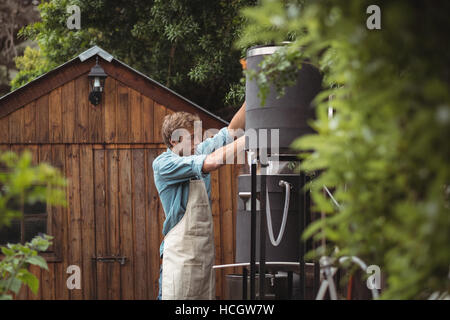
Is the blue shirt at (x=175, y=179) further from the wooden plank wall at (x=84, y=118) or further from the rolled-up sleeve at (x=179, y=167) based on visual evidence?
the wooden plank wall at (x=84, y=118)

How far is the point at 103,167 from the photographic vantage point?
652 centimetres

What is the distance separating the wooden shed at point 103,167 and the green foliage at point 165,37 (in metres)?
1.75

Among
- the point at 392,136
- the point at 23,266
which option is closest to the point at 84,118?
the point at 23,266

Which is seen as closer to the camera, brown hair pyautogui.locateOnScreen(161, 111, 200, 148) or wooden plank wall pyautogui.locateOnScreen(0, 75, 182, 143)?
brown hair pyautogui.locateOnScreen(161, 111, 200, 148)

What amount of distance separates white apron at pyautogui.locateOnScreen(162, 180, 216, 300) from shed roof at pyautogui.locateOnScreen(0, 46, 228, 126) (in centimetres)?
250

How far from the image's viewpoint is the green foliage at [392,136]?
1292 mm

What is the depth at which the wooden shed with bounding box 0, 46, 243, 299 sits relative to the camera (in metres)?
6.48

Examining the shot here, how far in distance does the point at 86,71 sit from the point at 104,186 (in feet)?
4.20

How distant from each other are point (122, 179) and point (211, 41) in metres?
2.69

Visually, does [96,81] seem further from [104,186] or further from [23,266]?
[23,266]

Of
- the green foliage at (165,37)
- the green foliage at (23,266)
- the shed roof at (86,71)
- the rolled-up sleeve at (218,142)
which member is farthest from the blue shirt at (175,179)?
the green foliage at (165,37)

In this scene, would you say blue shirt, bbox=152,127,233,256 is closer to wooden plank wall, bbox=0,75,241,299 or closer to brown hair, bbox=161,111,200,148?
brown hair, bbox=161,111,200,148

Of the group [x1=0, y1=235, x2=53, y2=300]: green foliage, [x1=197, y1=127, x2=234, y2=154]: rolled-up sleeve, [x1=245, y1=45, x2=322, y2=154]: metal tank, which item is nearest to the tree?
[x1=197, y1=127, x2=234, y2=154]: rolled-up sleeve

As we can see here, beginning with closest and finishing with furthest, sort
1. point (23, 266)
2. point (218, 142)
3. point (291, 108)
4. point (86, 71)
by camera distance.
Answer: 1. point (23, 266)
2. point (291, 108)
3. point (218, 142)
4. point (86, 71)
